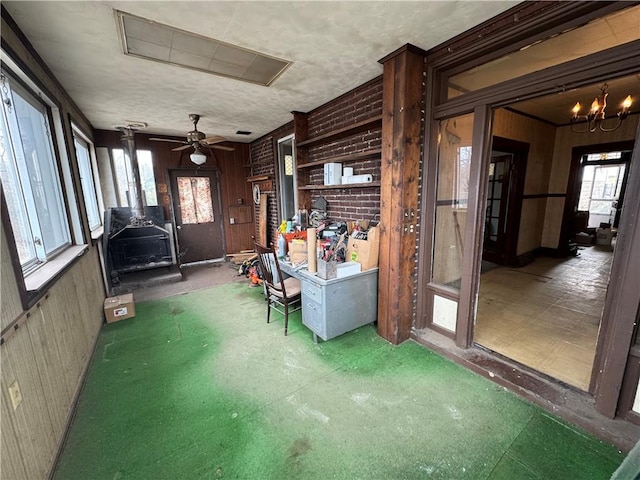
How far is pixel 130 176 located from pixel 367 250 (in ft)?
14.1

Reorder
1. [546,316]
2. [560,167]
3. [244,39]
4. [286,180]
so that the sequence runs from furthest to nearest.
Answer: [560,167] < [286,180] < [546,316] < [244,39]

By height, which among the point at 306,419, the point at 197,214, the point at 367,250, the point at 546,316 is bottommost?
the point at 306,419

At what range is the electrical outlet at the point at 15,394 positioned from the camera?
4.00 feet

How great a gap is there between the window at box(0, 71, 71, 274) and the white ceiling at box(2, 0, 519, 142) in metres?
0.45

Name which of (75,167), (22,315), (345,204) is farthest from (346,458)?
(75,167)

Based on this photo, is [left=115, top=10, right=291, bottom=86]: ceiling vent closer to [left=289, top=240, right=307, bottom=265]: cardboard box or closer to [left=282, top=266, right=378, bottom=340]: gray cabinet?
[left=289, top=240, right=307, bottom=265]: cardboard box

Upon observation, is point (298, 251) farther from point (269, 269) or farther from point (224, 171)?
point (224, 171)

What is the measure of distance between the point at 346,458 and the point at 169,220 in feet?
17.3

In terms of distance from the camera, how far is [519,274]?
14.5 ft

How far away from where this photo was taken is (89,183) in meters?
4.27

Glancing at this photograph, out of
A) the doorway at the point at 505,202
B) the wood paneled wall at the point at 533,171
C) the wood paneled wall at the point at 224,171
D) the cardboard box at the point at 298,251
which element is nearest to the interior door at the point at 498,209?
the doorway at the point at 505,202

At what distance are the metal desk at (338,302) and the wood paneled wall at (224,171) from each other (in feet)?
12.4

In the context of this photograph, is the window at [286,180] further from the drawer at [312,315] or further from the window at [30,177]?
the window at [30,177]

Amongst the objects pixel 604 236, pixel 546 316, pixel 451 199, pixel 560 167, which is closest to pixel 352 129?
pixel 451 199
